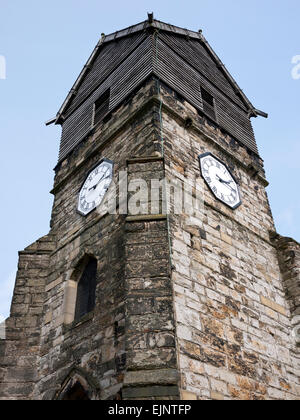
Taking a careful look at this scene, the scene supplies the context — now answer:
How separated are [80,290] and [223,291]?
2823mm

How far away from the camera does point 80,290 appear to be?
29.1ft

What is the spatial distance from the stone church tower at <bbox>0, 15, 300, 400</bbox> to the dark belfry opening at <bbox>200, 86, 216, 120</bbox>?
0.07 meters

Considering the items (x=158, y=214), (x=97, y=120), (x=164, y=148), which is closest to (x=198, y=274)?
(x=158, y=214)

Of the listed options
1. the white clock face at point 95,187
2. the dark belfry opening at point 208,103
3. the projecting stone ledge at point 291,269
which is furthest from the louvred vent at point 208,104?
the projecting stone ledge at point 291,269

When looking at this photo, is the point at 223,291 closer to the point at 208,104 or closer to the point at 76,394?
the point at 76,394

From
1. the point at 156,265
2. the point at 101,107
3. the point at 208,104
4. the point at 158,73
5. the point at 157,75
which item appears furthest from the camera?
the point at 101,107

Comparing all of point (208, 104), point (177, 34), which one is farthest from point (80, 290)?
point (177, 34)

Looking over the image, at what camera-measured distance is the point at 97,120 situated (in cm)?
1220

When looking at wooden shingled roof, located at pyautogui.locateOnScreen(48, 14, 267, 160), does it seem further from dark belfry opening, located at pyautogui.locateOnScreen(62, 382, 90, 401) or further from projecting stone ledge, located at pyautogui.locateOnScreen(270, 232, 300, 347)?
dark belfry opening, located at pyautogui.locateOnScreen(62, 382, 90, 401)

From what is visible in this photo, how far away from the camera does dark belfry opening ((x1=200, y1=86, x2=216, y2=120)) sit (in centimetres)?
1199

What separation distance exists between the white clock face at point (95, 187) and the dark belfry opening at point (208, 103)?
334 cm

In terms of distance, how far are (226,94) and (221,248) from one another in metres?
7.07

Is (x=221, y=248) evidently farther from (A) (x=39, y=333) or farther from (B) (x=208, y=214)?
(A) (x=39, y=333)

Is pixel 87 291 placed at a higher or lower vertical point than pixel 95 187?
lower
